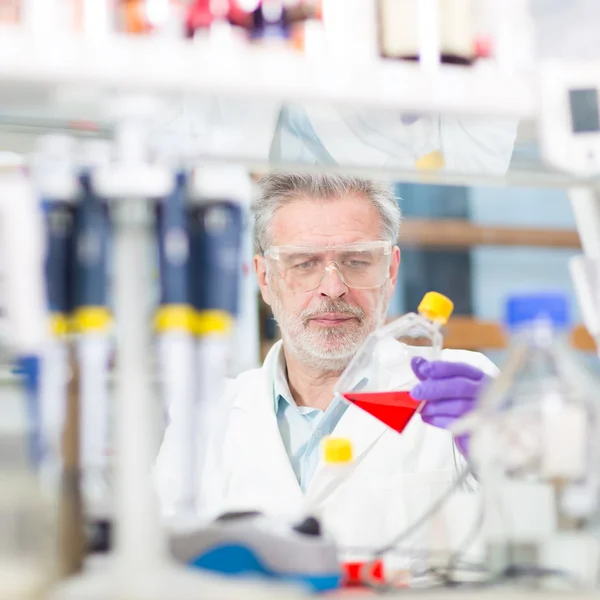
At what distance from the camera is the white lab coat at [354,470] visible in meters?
1.79

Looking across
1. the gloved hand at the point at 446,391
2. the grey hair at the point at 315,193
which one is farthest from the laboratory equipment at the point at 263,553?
the grey hair at the point at 315,193

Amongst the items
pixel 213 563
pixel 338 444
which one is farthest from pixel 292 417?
pixel 213 563

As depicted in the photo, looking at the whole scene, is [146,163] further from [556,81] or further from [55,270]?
[556,81]

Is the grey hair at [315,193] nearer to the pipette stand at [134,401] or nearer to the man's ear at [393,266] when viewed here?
the man's ear at [393,266]

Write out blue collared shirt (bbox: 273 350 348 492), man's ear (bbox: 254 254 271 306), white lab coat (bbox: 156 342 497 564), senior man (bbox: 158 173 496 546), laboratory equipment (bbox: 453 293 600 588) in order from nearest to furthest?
laboratory equipment (bbox: 453 293 600 588), white lab coat (bbox: 156 342 497 564), senior man (bbox: 158 173 496 546), blue collared shirt (bbox: 273 350 348 492), man's ear (bbox: 254 254 271 306)

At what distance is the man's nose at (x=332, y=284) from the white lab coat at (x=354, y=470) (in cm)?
28

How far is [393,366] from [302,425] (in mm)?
653

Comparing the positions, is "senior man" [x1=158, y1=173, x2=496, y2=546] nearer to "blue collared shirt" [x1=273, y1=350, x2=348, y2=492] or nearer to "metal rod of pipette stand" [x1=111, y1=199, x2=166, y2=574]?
"blue collared shirt" [x1=273, y1=350, x2=348, y2=492]

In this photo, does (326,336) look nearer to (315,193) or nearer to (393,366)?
(315,193)

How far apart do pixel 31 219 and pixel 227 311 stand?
19cm

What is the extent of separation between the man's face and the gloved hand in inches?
34.1

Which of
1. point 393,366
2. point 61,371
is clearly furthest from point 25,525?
point 393,366

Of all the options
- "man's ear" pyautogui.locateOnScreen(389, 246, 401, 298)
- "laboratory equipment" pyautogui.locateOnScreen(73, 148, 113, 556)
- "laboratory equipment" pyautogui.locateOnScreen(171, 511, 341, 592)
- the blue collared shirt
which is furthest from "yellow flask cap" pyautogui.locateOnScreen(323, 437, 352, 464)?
"man's ear" pyautogui.locateOnScreen(389, 246, 401, 298)

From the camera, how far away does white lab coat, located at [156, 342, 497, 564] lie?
1788mm
